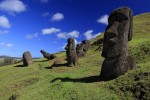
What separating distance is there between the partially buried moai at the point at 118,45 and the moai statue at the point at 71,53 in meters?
17.4

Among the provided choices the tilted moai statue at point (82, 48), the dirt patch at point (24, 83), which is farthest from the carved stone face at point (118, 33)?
the tilted moai statue at point (82, 48)

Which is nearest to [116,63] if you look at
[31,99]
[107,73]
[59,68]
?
[107,73]

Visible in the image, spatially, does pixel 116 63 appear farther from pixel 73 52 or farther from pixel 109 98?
pixel 73 52

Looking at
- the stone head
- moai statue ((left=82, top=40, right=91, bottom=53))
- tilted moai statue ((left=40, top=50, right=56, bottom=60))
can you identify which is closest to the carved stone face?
the stone head

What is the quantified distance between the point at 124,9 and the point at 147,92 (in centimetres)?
954

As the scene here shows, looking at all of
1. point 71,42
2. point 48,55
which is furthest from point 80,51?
point 48,55

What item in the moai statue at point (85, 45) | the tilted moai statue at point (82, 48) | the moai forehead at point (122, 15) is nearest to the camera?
the moai forehead at point (122, 15)

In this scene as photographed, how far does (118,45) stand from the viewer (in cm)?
2509

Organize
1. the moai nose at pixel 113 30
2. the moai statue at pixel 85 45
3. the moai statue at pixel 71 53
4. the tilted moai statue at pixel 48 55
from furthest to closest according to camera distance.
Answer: the tilted moai statue at pixel 48 55 < the moai statue at pixel 85 45 < the moai statue at pixel 71 53 < the moai nose at pixel 113 30

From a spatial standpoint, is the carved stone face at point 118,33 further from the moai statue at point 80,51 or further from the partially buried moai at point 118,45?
the moai statue at point 80,51

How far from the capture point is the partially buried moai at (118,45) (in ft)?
80.2

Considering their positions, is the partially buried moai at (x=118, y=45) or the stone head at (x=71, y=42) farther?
the stone head at (x=71, y=42)

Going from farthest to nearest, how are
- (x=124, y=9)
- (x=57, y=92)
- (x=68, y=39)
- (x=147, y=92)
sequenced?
(x=68, y=39)
(x=124, y=9)
(x=57, y=92)
(x=147, y=92)

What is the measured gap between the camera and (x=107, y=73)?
25.1 meters
